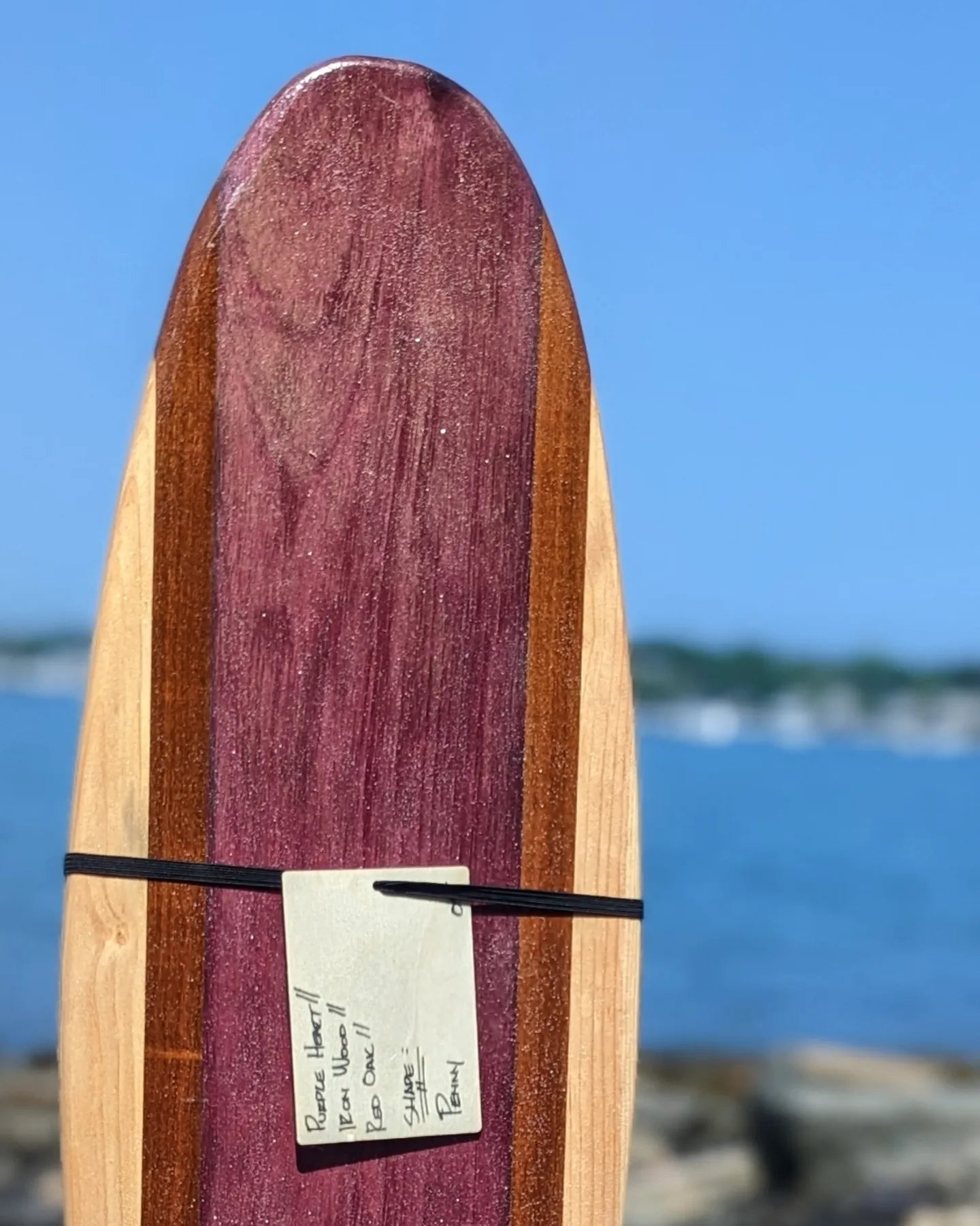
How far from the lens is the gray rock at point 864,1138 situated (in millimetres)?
3822

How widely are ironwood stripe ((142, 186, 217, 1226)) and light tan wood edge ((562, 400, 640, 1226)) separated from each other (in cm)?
27

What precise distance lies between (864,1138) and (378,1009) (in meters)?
2.98

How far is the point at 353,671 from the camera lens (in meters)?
1.19

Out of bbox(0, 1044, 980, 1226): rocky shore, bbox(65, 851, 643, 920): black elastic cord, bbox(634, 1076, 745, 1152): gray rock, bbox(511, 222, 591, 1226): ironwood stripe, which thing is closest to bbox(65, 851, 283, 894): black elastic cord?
bbox(65, 851, 643, 920): black elastic cord

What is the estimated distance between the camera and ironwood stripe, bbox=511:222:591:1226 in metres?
1.22

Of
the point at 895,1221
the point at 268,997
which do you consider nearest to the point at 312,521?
the point at 268,997

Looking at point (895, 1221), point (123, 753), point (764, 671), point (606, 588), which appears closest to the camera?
point (123, 753)

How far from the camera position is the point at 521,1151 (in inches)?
47.8

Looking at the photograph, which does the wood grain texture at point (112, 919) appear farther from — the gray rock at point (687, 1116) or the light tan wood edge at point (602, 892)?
the gray rock at point (687, 1116)

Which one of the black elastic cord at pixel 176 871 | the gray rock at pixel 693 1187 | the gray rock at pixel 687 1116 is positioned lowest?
the gray rock at pixel 693 1187

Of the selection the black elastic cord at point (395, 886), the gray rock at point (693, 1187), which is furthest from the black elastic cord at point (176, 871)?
the gray rock at point (693, 1187)

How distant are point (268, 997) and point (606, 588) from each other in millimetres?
380

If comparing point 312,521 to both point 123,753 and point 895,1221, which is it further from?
point 895,1221

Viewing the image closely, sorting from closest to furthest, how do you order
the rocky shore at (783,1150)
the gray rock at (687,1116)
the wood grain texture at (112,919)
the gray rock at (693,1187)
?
the wood grain texture at (112,919), the rocky shore at (783,1150), the gray rock at (693,1187), the gray rock at (687,1116)
